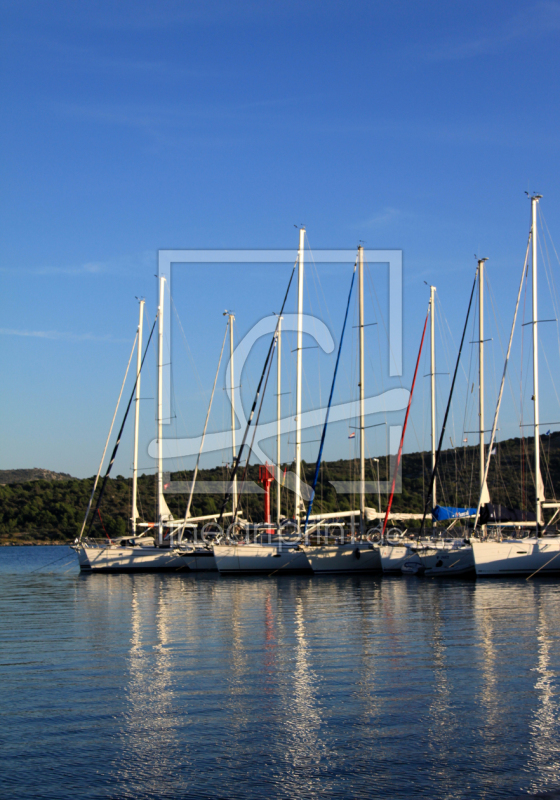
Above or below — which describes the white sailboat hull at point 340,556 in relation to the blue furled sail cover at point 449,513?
below

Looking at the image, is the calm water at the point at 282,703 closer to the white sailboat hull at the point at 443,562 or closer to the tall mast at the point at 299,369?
the white sailboat hull at the point at 443,562

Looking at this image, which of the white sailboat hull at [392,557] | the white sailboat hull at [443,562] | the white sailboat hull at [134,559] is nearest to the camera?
the white sailboat hull at [443,562]

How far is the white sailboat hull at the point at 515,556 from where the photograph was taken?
33688 millimetres

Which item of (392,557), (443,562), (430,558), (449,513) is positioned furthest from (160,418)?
(443,562)

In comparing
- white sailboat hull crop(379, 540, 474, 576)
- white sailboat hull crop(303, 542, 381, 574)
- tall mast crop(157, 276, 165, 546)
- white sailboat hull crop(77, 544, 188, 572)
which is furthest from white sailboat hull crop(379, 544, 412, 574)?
tall mast crop(157, 276, 165, 546)

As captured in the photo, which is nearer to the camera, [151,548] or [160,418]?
[151,548]

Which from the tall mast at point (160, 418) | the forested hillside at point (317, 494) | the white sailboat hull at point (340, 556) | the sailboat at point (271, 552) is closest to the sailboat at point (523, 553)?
the forested hillside at point (317, 494)

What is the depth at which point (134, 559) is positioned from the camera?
148 ft

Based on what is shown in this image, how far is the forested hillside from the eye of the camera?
6125 centimetres

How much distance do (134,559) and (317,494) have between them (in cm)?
3319

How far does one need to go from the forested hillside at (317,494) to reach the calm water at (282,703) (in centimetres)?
2016

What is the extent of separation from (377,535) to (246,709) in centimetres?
2948

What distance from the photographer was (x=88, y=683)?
44.5 ft

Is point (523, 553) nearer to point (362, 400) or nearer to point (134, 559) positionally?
point (362, 400)
